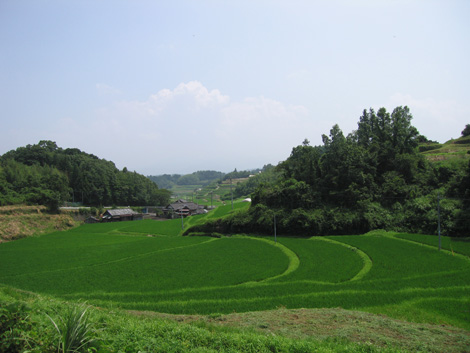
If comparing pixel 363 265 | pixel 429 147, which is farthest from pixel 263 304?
pixel 429 147

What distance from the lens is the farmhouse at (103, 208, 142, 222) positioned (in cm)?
6550

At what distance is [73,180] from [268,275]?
242ft

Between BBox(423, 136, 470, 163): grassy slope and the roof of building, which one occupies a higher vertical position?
BBox(423, 136, 470, 163): grassy slope

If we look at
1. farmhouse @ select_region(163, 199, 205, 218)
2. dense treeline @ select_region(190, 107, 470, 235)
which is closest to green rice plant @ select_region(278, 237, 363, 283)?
dense treeline @ select_region(190, 107, 470, 235)

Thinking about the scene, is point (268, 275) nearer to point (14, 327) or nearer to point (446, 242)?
point (446, 242)

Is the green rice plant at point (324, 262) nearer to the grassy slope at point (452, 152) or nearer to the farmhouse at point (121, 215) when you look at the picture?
the grassy slope at point (452, 152)

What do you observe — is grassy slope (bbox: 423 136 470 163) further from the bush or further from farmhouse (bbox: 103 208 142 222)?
farmhouse (bbox: 103 208 142 222)

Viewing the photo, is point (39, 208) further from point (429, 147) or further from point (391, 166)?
point (429, 147)

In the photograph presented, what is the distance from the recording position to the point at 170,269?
21.9 metres

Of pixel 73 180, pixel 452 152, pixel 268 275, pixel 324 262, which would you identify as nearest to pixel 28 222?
pixel 73 180

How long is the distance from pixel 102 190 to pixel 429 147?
76697 millimetres

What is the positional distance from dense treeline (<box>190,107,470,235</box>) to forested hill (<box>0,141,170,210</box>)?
40981 mm

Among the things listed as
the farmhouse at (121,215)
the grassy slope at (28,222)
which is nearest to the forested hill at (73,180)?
the grassy slope at (28,222)

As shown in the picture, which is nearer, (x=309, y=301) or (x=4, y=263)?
(x=309, y=301)
